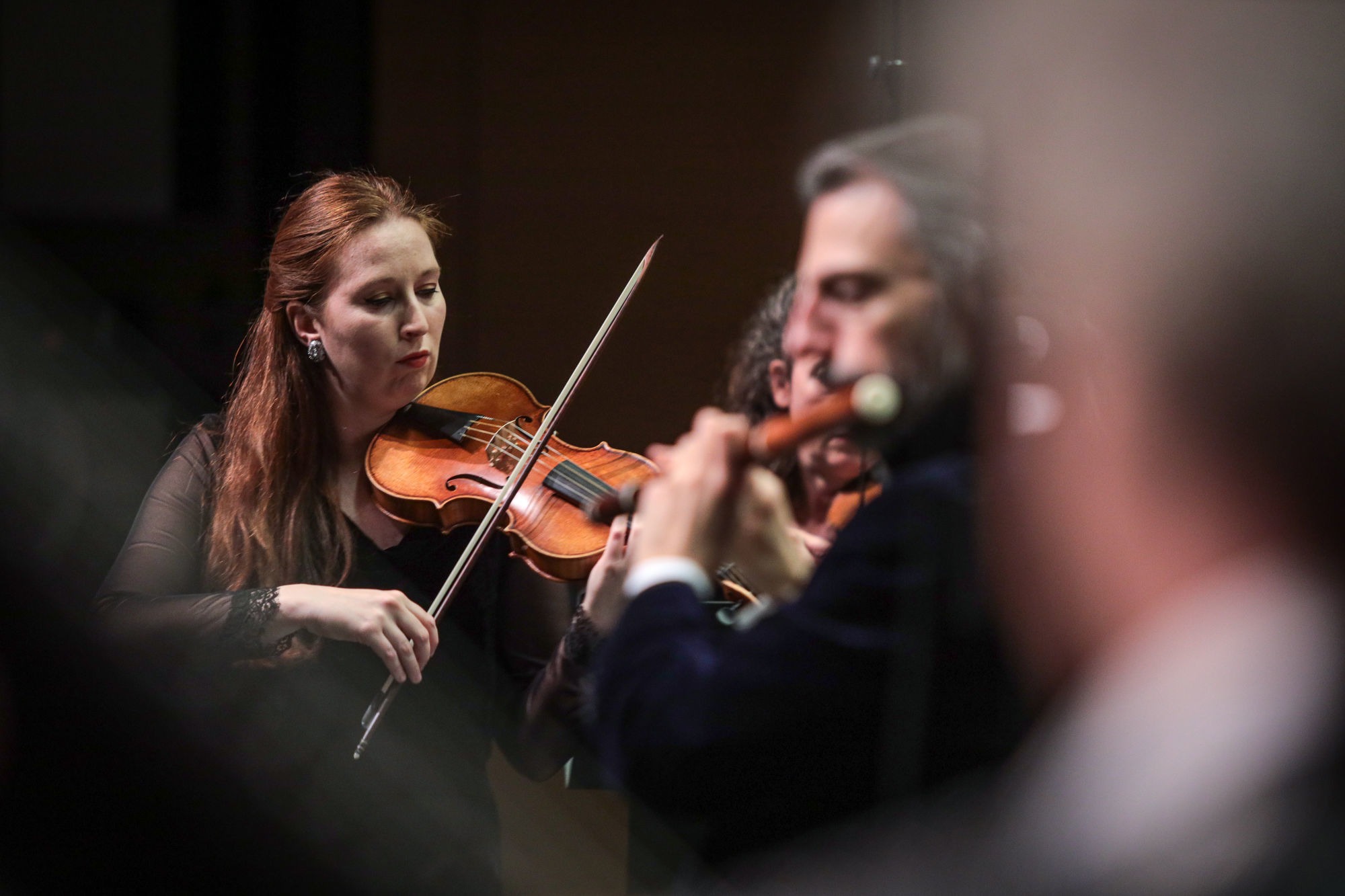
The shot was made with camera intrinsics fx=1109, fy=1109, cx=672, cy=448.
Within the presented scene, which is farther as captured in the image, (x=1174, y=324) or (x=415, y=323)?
(x=415, y=323)

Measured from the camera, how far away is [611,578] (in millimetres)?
1021

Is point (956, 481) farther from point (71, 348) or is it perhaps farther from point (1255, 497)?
point (71, 348)

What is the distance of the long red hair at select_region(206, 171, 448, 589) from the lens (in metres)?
1.15

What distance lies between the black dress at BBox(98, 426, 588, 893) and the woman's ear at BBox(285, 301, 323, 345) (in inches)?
6.1

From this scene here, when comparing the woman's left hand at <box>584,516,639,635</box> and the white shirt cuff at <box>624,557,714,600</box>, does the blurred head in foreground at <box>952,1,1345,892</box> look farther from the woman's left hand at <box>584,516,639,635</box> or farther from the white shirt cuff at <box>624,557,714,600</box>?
the woman's left hand at <box>584,516,639,635</box>

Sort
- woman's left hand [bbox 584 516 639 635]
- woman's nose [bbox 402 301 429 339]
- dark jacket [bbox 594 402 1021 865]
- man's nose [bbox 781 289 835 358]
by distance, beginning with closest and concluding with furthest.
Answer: dark jacket [bbox 594 402 1021 865] < man's nose [bbox 781 289 835 358] < woman's left hand [bbox 584 516 639 635] < woman's nose [bbox 402 301 429 339]

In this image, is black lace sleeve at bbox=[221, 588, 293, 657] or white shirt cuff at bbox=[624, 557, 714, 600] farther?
black lace sleeve at bbox=[221, 588, 293, 657]

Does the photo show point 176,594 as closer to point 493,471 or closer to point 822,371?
point 493,471

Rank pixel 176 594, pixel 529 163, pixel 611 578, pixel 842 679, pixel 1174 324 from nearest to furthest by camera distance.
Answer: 1. pixel 842 679
2. pixel 1174 324
3. pixel 611 578
4. pixel 176 594
5. pixel 529 163

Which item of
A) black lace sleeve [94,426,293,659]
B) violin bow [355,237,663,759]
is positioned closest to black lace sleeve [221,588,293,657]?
black lace sleeve [94,426,293,659]

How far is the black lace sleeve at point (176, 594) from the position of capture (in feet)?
3.65

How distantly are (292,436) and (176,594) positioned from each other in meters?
0.20

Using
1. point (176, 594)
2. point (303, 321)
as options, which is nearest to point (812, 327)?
point (303, 321)

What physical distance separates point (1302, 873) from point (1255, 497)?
246 millimetres
